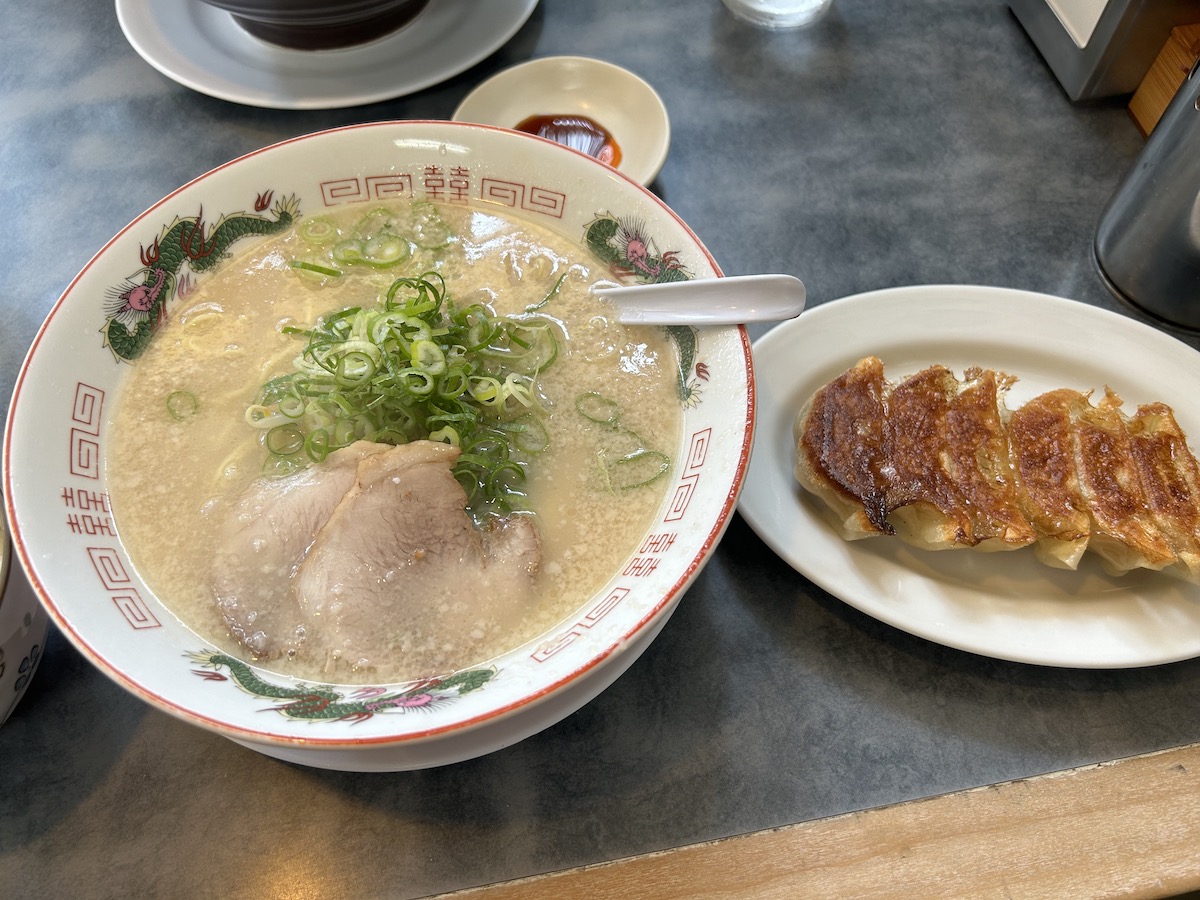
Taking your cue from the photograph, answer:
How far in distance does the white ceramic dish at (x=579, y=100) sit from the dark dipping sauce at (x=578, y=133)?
0.02m

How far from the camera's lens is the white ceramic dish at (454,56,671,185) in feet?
5.55

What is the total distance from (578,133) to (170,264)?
827 millimetres

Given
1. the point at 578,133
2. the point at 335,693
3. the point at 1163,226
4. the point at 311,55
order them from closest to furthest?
the point at 335,693 < the point at 1163,226 < the point at 578,133 < the point at 311,55

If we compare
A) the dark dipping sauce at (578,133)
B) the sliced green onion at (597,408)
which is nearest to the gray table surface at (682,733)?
the dark dipping sauce at (578,133)

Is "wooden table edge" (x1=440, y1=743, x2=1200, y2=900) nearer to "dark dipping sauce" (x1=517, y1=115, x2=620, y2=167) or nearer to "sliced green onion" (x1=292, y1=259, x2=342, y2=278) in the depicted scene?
"sliced green onion" (x1=292, y1=259, x2=342, y2=278)

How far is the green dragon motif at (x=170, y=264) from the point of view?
1211mm

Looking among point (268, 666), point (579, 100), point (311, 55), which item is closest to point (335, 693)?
point (268, 666)

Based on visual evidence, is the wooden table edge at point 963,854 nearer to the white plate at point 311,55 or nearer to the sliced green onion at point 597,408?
the sliced green onion at point 597,408

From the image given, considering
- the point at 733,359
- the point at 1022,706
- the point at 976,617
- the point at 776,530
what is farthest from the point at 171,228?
the point at 1022,706

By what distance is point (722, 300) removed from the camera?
3.78ft

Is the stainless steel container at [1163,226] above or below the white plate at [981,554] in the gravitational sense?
above

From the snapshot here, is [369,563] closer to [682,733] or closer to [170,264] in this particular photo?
[682,733]

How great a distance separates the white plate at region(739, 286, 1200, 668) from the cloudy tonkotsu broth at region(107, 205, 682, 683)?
22 centimetres

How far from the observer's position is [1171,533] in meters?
1.13
